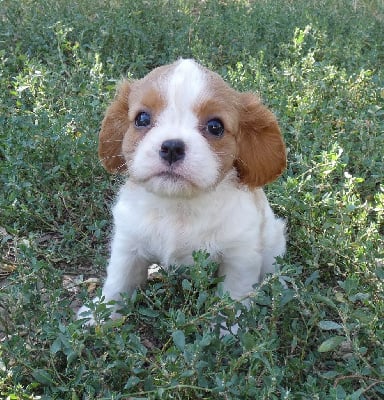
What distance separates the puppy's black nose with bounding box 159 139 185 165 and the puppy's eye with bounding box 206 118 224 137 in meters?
0.24

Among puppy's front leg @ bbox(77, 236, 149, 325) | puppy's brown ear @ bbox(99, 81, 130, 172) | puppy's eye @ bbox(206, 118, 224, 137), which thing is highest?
puppy's eye @ bbox(206, 118, 224, 137)

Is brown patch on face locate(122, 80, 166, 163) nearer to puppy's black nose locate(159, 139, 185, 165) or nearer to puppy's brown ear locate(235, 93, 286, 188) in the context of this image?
puppy's black nose locate(159, 139, 185, 165)

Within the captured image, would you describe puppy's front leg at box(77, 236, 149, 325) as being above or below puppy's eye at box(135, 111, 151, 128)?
below

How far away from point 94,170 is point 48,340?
1.65m

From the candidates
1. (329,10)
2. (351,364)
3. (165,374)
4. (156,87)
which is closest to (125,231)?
(156,87)

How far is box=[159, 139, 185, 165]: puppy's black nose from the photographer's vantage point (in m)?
2.64

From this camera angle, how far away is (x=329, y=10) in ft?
A: 24.6

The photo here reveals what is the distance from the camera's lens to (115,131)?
3191 millimetres

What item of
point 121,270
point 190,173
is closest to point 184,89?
point 190,173

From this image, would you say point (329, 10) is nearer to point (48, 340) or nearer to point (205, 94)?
point (205, 94)

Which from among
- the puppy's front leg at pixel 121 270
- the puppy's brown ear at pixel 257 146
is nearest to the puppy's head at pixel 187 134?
the puppy's brown ear at pixel 257 146

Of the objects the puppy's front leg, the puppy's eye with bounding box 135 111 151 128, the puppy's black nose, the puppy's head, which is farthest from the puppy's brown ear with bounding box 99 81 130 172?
the puppy's black nose

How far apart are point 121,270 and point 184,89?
3.42ft

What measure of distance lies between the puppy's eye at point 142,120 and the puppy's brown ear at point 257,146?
49 cm
